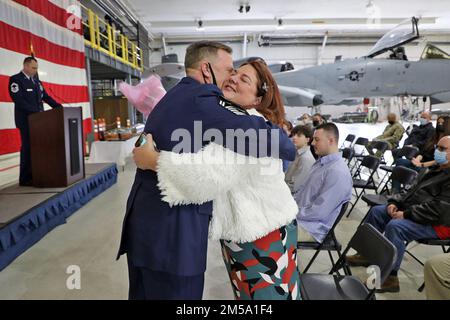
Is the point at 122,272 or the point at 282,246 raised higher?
the point at 282,246

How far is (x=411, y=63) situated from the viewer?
811 centimetres

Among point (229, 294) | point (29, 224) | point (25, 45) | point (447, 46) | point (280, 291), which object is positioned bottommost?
point (229, 294)

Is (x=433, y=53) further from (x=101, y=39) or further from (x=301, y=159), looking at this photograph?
(x=101, y=39)

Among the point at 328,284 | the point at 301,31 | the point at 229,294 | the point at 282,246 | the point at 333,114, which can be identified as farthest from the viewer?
the point at 333,114

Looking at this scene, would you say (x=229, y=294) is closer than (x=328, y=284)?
No

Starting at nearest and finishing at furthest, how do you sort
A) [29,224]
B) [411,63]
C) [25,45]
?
[29,224] < [25,45] < [411,63]

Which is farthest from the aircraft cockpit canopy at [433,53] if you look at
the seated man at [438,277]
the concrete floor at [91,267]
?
the seated man at [438,277]

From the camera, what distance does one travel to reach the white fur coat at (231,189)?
0.89 m

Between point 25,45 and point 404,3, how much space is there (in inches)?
530

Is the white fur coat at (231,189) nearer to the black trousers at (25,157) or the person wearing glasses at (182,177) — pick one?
the person wearing glasses at (182,177)

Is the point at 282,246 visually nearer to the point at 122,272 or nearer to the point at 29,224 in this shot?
the point at 122,272

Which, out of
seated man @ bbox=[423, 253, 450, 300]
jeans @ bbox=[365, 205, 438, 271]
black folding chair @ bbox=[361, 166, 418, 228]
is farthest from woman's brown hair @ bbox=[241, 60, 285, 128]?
black folding chair @ bbox=[361, 166, 418, 228]

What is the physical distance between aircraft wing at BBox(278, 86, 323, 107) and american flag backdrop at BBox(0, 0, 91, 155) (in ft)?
17.3

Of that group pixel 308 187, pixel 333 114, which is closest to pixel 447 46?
pixel 333 114
